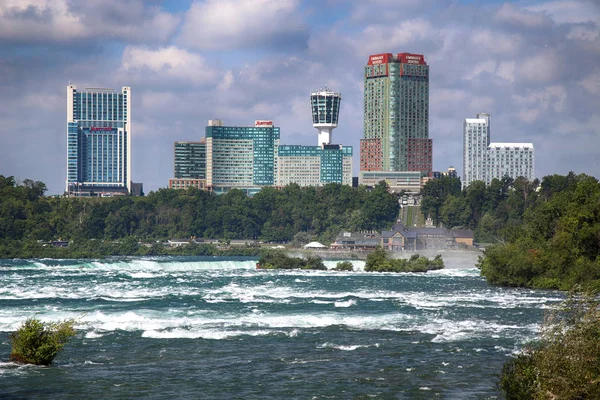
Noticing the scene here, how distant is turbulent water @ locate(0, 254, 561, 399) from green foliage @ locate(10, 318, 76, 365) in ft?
2.45

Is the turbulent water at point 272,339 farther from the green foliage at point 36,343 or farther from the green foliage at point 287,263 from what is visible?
the green foliage at point 287,263

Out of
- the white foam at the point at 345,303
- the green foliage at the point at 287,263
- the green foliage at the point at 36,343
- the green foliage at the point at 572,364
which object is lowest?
the green foliage at the point at 287,263

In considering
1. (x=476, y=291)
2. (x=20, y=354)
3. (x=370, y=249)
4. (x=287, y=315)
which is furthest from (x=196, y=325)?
(x=370, y=249)

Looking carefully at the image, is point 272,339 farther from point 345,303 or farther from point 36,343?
point 345,303

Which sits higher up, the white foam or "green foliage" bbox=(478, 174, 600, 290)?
"green foliage" bbox=(478, 174, 600, 290)

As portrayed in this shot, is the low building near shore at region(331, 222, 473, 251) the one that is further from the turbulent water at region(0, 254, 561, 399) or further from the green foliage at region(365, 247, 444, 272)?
the turbulent water at region(0, 254, 561, 399)

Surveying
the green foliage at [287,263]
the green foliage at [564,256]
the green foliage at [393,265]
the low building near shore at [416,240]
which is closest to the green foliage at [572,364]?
the green foliage at [564,256]

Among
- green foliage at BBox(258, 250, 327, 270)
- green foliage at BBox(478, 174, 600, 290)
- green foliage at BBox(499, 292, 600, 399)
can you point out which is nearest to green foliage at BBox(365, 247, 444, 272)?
green foliage at BBox(258, 250, 327, 270)

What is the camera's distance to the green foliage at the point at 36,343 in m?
41.8

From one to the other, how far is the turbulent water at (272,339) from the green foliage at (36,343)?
745 mm

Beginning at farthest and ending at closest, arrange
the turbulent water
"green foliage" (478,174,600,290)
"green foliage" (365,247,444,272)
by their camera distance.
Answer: "green foliage" (365,247,444,272)
"green foliage" (478,174,600,290)
the turbulent water

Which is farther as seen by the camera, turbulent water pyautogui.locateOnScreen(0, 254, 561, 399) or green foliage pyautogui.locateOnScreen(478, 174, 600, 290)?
green foliage pyautogui.locateOnScreen(478, 174, 600, 290)

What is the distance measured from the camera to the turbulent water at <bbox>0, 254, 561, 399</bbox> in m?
38.2

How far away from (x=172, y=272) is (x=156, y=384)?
83.6 metres
